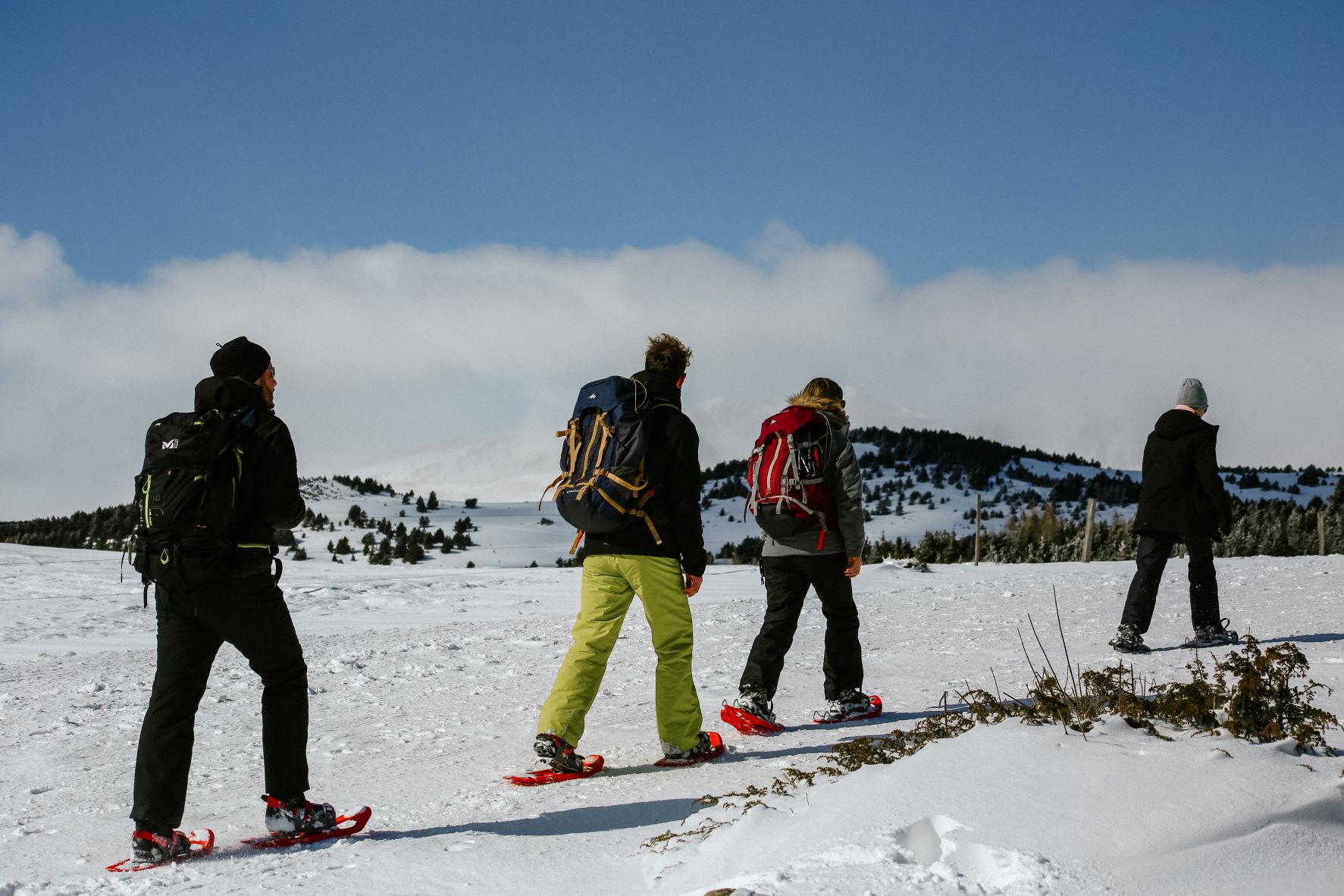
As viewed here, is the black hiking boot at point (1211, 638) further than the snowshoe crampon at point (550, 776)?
Yes

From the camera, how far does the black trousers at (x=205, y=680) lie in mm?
3764

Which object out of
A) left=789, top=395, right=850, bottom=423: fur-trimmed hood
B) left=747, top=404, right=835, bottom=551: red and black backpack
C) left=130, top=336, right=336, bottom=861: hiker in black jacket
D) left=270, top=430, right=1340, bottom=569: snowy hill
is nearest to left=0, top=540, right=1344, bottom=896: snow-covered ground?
Answer: left=130, top=336, right=336, bottom=861: hiker in black jacket

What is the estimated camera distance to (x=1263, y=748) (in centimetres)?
362

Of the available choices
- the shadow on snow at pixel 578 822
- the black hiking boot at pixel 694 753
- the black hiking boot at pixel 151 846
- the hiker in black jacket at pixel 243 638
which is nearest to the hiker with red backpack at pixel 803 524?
the black hiking boot at pixel 694 753

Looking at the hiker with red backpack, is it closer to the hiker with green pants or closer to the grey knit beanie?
the hiker with green pants

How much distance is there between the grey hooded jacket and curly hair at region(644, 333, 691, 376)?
42.0 inches

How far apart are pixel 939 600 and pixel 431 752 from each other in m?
7.37

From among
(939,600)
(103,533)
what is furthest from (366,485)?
(939,600)

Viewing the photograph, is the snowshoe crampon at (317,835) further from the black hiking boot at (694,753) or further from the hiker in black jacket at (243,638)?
the black hiking boot at (694,753)

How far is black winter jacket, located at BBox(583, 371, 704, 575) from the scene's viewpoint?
482 cm

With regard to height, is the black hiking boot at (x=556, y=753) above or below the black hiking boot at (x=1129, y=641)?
below

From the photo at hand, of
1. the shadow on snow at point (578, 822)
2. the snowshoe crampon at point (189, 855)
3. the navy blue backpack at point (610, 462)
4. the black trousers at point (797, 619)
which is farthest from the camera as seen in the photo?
the black trousers at point (797, 619)

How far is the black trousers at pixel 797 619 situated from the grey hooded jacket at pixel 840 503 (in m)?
0.06

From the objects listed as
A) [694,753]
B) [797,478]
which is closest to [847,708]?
[694,753]
